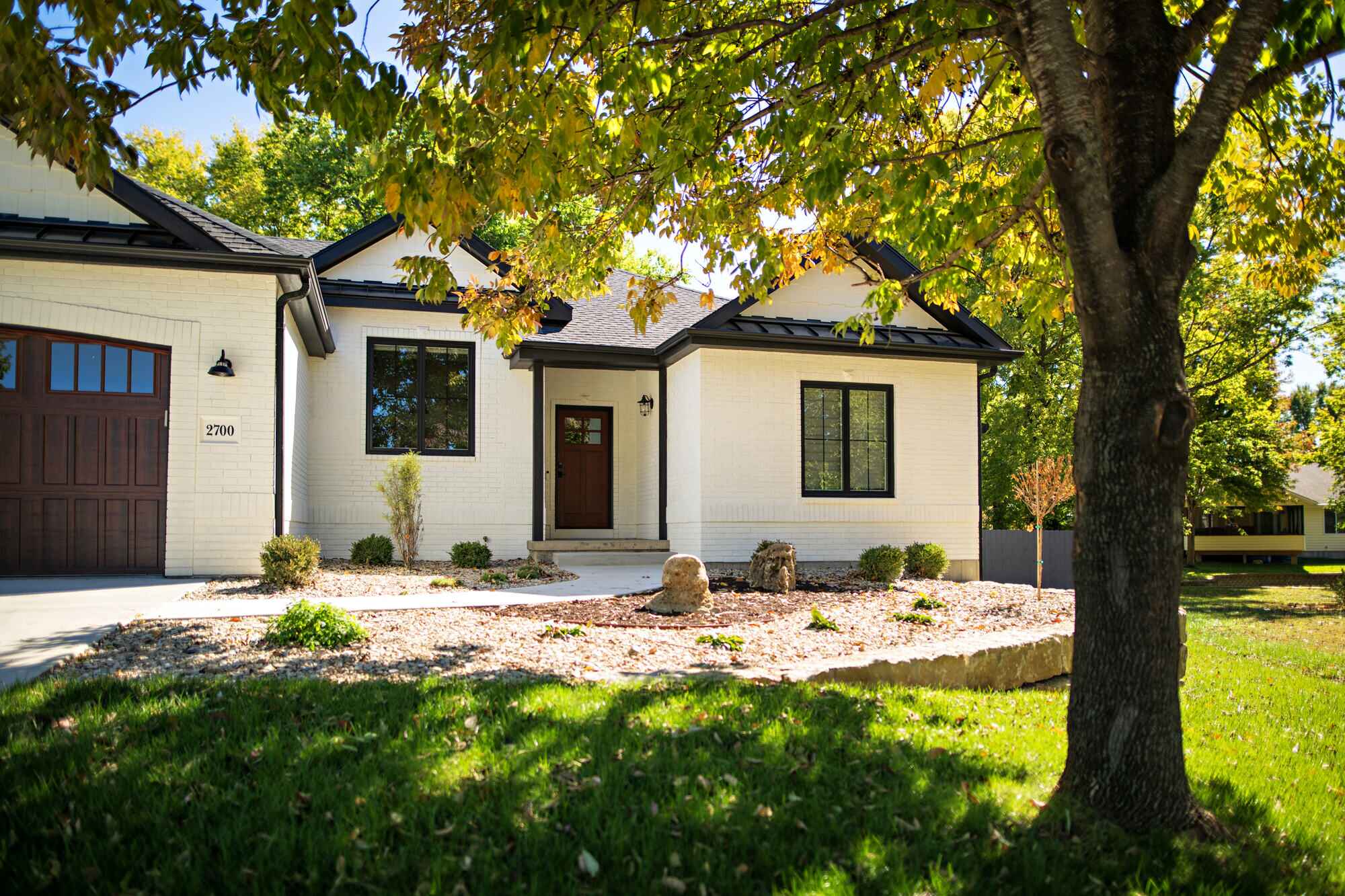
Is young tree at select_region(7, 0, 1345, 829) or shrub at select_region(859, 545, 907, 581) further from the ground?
young tree at select_region(7, 0, 1345, 829)

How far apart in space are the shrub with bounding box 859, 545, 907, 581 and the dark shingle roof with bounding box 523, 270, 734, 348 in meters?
4.41

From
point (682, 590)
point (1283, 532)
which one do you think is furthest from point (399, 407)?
point (1283, 532)

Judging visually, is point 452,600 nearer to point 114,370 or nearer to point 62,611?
point 62,611

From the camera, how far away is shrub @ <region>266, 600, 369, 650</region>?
598cm

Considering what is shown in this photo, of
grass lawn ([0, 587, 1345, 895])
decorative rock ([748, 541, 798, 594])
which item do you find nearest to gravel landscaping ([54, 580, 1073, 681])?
grass lawn ([0, 587, 1345, 895])

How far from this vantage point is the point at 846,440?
13930 mm

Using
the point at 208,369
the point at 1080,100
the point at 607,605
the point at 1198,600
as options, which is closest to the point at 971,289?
the point at 1198,600

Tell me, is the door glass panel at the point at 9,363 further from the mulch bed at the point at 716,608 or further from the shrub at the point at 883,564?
the shrub at the point at 883,564

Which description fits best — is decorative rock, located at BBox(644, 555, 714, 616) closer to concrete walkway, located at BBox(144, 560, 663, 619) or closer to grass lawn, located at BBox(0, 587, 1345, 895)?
concrete walkway, located at BBox(144, 560, 663, 619)

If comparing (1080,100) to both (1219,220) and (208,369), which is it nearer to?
(208,369)

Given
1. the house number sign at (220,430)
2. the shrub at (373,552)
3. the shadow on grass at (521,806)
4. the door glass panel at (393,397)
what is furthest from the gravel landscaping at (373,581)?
the shadow on grass at (521,806)

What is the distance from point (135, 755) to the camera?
3.43 metres

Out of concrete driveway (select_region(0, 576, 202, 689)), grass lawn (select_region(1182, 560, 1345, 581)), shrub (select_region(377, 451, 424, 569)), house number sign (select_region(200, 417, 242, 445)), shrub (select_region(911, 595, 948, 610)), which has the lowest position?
grass lawn (select_region(1182, 560, 1345, 581))

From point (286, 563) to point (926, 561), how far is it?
854 cm
